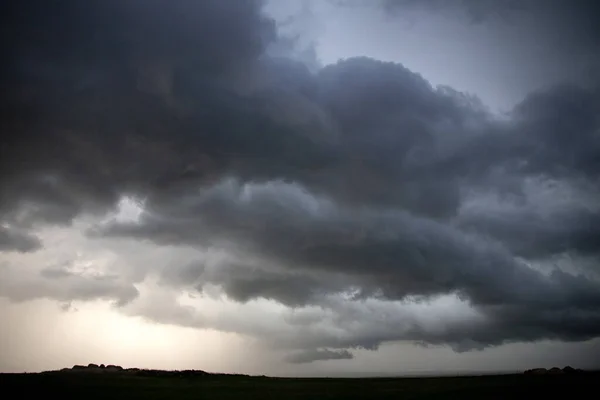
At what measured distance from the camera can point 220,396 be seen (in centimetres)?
11469

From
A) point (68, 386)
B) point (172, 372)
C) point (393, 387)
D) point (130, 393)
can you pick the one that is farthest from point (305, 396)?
point (172, 372)

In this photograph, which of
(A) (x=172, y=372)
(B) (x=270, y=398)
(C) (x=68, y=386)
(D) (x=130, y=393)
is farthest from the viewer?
(A) (x=172, y=372)

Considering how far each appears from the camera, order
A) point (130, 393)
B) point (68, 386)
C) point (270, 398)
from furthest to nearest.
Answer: point (68, 386), point (130, 393), point (270, 398)

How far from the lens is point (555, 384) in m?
133

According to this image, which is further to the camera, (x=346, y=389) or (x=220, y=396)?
(x=346, y=389)

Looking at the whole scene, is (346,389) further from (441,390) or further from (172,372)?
(172,372)

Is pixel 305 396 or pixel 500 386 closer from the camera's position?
pixel 305 396

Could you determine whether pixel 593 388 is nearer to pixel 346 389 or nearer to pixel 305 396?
pixel 346 389

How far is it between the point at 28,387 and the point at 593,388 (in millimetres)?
145350

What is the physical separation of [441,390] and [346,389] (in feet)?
78.9

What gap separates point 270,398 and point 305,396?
9002 millimetres

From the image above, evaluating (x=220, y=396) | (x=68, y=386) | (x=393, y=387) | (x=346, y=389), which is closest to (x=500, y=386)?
(x=393, y=387)

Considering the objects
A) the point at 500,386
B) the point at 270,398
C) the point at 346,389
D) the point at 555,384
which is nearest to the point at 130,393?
the point at 270,398

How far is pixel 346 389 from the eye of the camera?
418 feet
